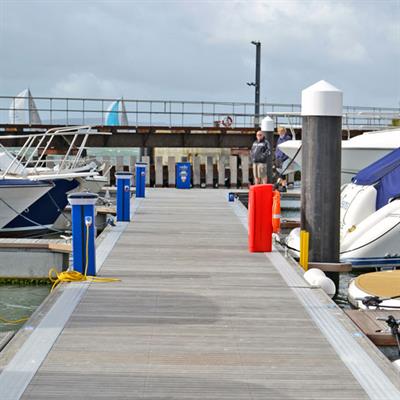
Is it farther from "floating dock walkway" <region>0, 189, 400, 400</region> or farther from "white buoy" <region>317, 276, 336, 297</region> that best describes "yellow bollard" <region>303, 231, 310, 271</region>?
"white buoy" <region>317, 276, 336, 297</region>

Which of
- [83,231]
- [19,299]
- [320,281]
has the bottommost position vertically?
[19,299]

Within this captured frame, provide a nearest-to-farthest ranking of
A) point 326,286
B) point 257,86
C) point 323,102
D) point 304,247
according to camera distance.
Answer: point 326,286, point 323,102, point 304,247, point 257,86

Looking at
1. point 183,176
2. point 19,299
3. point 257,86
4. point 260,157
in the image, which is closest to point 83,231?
point 19,299

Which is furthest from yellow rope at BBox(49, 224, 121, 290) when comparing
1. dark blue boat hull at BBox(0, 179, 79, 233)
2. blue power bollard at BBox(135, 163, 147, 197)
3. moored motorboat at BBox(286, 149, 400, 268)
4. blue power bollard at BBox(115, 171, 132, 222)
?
blue power bollard at BBox(135, 163, 147, 197)

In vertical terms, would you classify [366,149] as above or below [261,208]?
above

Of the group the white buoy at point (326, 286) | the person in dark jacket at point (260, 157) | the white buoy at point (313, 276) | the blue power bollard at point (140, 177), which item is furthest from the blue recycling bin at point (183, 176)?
the white buoy at point (326, 286)

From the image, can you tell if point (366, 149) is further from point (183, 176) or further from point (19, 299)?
point (19, 299)

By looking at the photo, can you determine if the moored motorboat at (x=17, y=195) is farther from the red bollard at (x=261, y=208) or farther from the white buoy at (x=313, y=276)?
the white buoy at (x=313, y=276)

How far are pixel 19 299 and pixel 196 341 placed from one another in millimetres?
5244

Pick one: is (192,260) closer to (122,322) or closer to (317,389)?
(122,322)

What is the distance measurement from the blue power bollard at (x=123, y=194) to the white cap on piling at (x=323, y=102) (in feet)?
16.7

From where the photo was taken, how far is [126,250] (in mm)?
11281

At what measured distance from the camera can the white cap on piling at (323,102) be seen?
985 centimetres

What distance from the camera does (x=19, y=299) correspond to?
11.1 meters
